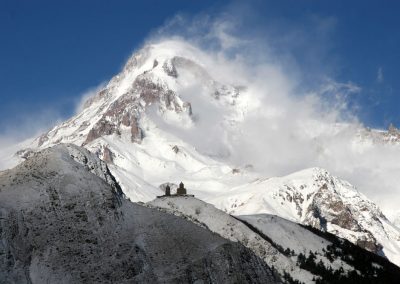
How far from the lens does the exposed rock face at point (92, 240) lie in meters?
80.9

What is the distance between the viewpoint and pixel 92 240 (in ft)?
282

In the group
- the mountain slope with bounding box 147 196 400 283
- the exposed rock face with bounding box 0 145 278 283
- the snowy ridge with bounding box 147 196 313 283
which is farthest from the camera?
the mountain slope with bounding box 147 196 400 283

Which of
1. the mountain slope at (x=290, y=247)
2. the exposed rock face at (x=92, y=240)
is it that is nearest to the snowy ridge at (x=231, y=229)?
the mountain slope at (x=290, y=247)

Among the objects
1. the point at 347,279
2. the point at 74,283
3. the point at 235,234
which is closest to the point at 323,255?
the point at 347,279

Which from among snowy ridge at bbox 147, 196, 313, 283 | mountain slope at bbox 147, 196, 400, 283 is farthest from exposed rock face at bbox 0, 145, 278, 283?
mountain slope at bbox 147, 196, 400, 283

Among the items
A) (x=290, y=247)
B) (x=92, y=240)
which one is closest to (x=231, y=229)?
(x=290, y=247)

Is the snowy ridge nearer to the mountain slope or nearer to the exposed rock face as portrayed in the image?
the mountain slope

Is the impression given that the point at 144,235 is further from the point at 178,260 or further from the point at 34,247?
the point at 34,247

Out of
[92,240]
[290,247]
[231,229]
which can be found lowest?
[92,240]

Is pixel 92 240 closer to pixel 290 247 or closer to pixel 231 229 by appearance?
pixel 231 229

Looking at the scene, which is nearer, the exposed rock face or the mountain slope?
the exposed rock face

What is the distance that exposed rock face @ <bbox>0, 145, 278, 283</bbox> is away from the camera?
8088cm

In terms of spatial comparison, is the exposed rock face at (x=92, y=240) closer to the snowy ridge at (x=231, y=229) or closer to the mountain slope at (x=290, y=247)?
the snowy ridge at (x=231, y=229)

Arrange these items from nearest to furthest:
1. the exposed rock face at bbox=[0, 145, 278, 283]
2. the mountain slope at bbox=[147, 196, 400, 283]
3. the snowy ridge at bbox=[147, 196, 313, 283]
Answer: the exposed rock face at bbox=[0, 145, 278, 283], the snowy ridge at bbox=[147, 196, 313, 283], the mountain slope at bbox=[147, 196, 400, 283]
